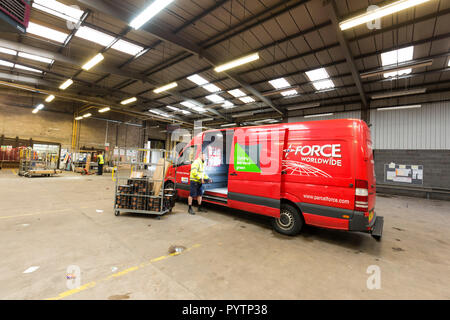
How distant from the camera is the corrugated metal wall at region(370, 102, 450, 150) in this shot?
9.80 metres

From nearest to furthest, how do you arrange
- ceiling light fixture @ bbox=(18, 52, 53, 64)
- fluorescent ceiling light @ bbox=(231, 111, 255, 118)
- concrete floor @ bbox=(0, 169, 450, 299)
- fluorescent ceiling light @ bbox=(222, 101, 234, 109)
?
1. concrete floor @ bbox=(0, 169, 450, 299)
2. ceiling light fixture @ bbox=(18, 52, 53, 64)
3. fluorescent ceiling light @ bbox=(222, 101, 234, 109)
4. fluorescent ceiling light @ bbox=(231, 111, 255, 118)

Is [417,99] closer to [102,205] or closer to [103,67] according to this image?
[102,205]

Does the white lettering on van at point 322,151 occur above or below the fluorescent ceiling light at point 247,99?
below

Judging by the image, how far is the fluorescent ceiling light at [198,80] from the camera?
11322mm

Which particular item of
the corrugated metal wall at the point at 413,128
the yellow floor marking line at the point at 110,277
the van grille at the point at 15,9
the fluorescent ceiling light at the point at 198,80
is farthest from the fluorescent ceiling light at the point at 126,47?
the corrugated metal wall at the point at 413,128

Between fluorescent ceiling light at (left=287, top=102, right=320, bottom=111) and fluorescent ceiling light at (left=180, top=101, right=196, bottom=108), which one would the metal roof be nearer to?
fluorescent ceiling light at (left=287, top=102, right=320, bottom=111)

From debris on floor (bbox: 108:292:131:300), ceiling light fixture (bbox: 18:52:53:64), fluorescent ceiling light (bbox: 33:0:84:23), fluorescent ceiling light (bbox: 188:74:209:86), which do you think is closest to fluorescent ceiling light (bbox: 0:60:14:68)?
ceiling light fixture (bbox: 18:52:53:64)

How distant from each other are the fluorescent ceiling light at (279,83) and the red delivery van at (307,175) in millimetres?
7583

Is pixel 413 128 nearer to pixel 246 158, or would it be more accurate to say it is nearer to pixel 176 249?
pixel 246 158

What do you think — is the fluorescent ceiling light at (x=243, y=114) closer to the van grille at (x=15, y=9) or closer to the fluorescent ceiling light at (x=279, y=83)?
the fluorescent ceiling light at (x=279, y=83)

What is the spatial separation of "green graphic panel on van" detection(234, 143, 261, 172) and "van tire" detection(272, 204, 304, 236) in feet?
3.37

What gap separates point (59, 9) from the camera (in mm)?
6547

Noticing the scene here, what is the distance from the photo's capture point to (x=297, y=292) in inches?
83.7
